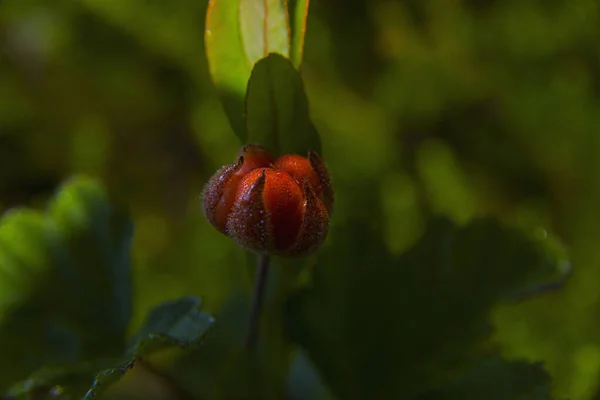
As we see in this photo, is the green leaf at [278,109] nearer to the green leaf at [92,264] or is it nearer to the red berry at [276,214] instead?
the red berry at [276,214]

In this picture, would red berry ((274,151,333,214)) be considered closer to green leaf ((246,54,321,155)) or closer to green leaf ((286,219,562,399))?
green leaf ((246,54,321,155))

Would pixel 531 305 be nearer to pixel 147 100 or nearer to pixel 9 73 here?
pixel 147 100

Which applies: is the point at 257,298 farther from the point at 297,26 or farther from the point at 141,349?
the point at 297,26

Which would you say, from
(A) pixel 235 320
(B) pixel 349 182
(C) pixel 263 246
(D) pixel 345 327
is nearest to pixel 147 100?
(B) pixel 349 182

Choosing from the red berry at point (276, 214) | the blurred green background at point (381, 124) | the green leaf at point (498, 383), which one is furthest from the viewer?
the blurred green background at point (381, 124)

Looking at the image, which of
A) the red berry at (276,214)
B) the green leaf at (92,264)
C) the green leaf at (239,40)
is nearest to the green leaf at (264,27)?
the green leaf at (239,40)

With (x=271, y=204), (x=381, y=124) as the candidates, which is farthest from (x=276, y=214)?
(x=381, y=124)
